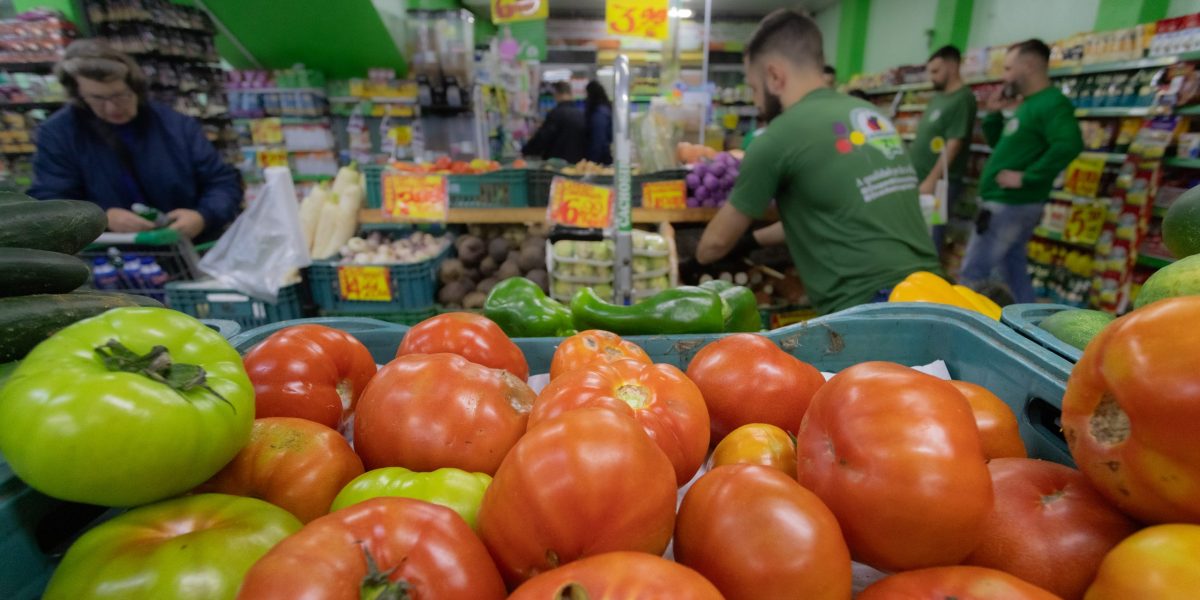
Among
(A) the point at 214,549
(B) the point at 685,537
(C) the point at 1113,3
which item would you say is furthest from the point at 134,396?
(C) the point at 1113,3

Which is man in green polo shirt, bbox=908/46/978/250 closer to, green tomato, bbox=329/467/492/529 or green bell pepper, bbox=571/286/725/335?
green bell pepper, bbox=571/286/725/335

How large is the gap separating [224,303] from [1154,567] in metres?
3.57

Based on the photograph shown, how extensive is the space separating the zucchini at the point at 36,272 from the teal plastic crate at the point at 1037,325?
5.20 feet

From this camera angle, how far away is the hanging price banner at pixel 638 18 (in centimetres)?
A: 379

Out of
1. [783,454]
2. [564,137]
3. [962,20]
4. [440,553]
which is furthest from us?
[962,20]

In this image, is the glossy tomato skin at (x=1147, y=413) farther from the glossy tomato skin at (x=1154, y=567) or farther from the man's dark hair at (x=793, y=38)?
the man's dark hair at (x=793, y=38)

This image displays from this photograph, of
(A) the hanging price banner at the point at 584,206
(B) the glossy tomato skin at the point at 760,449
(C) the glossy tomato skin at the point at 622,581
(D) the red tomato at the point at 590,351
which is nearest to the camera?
(C) the glossy tomato skin at the point at 622,581

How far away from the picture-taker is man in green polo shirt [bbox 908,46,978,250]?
5371 mm

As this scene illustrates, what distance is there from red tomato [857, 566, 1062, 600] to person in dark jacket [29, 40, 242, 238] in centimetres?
361

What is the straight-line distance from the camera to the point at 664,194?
337 cm

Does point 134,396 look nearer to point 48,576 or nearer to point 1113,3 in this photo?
point 48,576

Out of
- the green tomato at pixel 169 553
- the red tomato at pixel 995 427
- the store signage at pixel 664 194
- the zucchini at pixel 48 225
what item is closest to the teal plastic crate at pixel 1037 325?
the red tomato at pixel 995 427

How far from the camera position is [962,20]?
784 cm

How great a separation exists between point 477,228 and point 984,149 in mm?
6156
